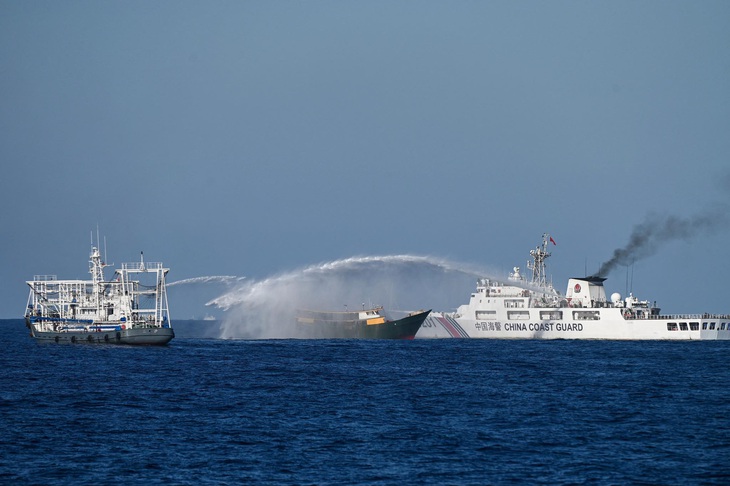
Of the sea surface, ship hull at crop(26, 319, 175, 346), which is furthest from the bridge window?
ship hull at crop(26, 319, 175, 346)

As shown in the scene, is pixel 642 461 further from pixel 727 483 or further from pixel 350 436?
pixel 350 436

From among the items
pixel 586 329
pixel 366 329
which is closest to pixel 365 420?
pixel 366 329

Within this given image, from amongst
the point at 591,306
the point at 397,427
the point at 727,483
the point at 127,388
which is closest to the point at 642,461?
the point at 727,483

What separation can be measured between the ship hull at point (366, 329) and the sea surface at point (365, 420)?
1165 inches

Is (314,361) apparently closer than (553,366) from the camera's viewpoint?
No

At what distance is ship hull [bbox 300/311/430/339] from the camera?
382 feet

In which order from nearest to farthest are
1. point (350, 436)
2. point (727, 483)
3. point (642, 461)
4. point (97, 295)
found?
point (727, 483)
point (642, 461)
point (350, 436)
point (97, 295)

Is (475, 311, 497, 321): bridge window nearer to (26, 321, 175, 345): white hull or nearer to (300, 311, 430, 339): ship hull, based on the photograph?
(300, 311, 430, 339): ship hull

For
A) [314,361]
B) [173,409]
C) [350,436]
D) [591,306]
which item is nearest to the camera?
[350,436]

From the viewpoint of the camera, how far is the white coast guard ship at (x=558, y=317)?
113188mm

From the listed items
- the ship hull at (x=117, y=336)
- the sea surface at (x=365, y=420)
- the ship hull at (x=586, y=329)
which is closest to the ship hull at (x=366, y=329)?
the ship hull at (x=586, y=329)

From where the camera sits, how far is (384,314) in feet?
393

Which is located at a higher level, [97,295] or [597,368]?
[97,295]

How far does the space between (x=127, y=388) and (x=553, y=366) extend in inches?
1450
